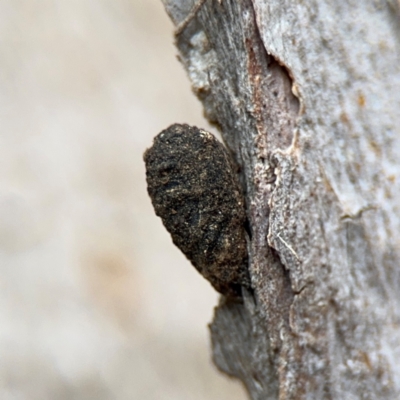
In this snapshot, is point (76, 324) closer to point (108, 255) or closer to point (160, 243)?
point (108, 255)

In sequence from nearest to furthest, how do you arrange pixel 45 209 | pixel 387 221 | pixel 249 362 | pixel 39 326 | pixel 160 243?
pixel 387 221, pixel 249 362, pixel 39 326, pixel 45 209, pixel 160 243

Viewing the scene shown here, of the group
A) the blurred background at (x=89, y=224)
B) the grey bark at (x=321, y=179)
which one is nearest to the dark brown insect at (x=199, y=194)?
the grey bark at (x=321, y=179)

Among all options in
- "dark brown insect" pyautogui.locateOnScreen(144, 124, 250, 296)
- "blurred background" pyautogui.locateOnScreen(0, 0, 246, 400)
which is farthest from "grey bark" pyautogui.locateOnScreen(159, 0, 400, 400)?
"blurred background" pyautogui.locateOnScreen(0, 0, 246, 400)

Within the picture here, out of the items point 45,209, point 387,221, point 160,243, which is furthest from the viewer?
point 160,243

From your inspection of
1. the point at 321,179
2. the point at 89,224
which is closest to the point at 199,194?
the point at 321,179

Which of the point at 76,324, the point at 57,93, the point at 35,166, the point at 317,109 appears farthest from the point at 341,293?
the point at 57,93

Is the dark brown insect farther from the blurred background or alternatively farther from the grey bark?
the blurred background

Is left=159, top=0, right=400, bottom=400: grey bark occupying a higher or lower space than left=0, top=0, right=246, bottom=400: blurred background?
lower
